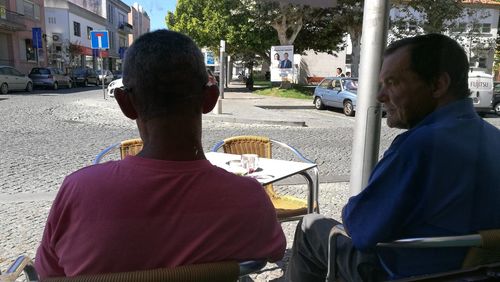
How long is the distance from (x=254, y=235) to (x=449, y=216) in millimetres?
806

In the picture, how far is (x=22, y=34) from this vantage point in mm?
35500

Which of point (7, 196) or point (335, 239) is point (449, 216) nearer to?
point (335, 239)

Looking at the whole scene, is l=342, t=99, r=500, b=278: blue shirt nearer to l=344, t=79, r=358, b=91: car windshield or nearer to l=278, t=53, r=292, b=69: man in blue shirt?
l=344, t=79, r=358, b=91: car windshield

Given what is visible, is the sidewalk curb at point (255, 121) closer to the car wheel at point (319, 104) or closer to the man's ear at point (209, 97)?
the car wheel at point (319, 104)

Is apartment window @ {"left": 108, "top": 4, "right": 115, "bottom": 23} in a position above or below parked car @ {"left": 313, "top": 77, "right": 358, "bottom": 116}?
above

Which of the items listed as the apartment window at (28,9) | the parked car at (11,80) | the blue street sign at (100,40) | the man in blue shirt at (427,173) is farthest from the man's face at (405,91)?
the apartment window at (28,9)

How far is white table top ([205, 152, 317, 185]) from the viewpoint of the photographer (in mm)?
3031

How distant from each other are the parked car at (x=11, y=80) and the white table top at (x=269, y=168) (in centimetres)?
2088

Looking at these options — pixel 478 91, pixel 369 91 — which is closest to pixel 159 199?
pixel 478 91

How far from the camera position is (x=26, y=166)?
6496 millimetres

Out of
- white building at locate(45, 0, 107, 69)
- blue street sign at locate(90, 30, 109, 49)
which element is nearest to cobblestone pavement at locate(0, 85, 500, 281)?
blue street sign at locate(90, 30, 109, 49)

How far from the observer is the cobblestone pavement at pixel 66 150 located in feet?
13.8

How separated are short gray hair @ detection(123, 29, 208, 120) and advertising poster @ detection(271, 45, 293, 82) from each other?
18520mm

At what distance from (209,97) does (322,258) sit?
1.19 m
